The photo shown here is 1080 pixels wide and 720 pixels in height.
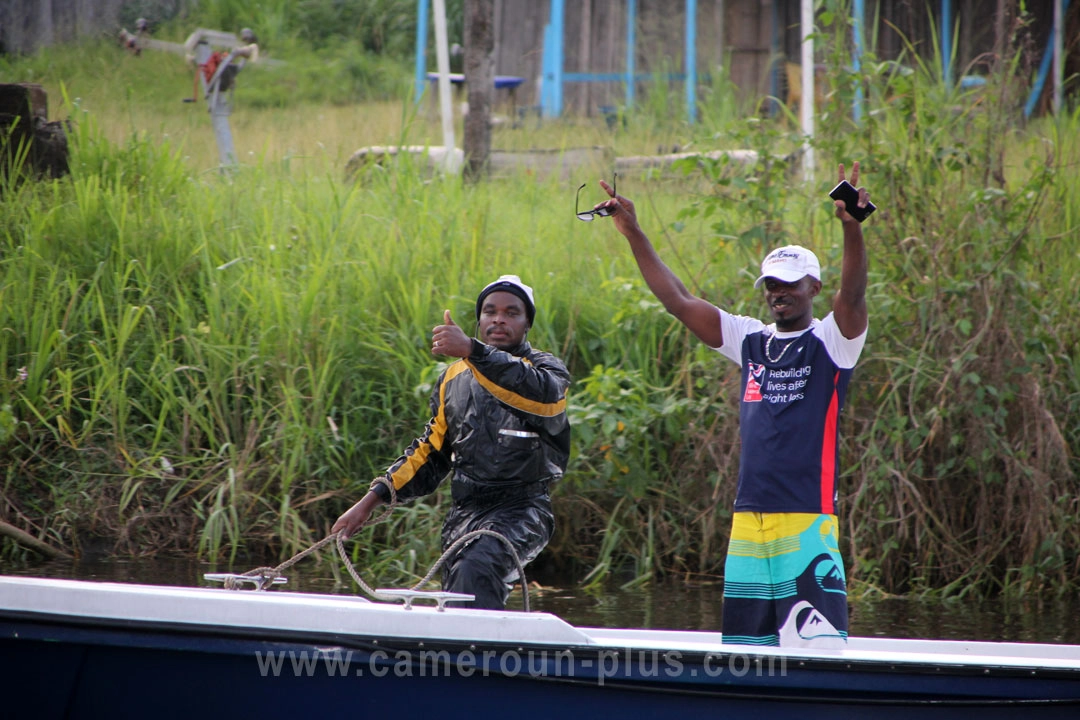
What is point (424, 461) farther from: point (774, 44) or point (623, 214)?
point (774, 44)

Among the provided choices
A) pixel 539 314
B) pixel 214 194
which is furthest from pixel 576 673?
pixel 214 194

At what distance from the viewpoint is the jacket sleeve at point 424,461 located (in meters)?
4.00

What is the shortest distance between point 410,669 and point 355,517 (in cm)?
82

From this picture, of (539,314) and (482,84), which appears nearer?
(539,314)

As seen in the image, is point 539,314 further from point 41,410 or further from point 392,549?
point 41,410

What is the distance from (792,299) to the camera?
355cm

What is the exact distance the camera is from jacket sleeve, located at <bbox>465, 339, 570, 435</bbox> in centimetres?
361

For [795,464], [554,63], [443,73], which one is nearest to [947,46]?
[554,63]

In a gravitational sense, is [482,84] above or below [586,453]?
above

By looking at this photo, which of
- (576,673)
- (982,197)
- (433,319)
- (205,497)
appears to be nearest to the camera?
(576,673)

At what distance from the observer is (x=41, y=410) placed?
253 inches

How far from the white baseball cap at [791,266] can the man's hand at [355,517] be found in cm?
155

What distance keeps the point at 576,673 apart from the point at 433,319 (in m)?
3.78

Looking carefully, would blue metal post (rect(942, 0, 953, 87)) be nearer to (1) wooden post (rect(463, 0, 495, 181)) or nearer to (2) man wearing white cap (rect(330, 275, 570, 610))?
(1) wooden post (rect(463, 0, 495, 181))
